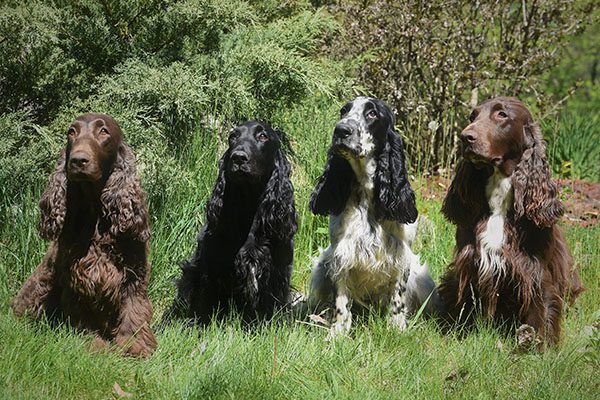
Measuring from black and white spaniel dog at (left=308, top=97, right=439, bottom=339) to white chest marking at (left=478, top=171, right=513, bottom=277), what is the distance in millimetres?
483

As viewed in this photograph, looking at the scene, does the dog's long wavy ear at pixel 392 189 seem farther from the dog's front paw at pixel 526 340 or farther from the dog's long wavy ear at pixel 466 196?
the dog's front paw at pixel 526 340

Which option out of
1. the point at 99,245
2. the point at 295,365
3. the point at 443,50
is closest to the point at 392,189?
the point at 295,365

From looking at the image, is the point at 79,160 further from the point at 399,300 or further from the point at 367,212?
the point at 399,300

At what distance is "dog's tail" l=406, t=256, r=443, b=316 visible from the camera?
5.44 metres

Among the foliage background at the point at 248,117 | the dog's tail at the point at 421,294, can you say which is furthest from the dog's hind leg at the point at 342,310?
the dog's tail at the point at 421,294

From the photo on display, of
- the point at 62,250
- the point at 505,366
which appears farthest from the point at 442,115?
the point at 62,250

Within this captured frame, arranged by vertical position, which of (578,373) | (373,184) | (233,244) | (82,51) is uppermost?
(82,51)

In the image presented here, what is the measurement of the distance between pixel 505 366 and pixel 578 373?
1.27 feet

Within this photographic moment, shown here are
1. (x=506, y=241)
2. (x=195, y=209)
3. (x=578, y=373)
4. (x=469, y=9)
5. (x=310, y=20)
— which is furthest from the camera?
(x=469, y=9)

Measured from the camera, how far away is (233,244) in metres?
5.12

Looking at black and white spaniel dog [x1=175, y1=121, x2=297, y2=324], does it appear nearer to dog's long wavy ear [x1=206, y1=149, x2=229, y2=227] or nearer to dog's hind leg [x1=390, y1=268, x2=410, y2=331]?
dog's long wavy ear [x1=206, y1=149, x2=229, y2=227]

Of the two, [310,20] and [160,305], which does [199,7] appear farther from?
[160,305]

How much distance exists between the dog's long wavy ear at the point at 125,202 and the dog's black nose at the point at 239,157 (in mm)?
617

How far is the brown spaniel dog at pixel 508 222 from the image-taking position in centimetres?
472
